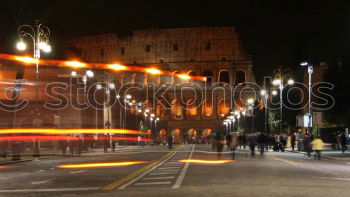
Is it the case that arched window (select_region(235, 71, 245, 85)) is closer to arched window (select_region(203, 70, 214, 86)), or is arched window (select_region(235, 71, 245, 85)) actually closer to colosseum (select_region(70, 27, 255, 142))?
colosseum (select_region(70, 27, 255, 142))

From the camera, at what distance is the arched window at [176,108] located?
15175 centimetres

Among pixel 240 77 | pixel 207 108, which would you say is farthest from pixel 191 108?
pixel 240 77

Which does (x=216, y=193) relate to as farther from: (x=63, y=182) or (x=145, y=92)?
(x=145, y=92)

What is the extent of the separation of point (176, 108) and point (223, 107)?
500 inches

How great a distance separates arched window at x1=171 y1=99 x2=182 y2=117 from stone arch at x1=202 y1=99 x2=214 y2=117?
6.49m

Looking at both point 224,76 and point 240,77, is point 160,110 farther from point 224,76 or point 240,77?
point 240,77

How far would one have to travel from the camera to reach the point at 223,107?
153 meters

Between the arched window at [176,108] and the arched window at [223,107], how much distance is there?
10803mm

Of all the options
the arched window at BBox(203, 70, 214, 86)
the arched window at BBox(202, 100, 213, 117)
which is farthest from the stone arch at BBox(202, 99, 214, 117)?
the arched window at BBox(203, 70, 214, 86)

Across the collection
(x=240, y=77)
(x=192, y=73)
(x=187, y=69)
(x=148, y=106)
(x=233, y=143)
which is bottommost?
(x=233, y=143)

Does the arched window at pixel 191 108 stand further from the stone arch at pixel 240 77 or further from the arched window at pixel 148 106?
the stone arch at pixel 240 77

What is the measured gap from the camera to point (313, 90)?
74.2 metres

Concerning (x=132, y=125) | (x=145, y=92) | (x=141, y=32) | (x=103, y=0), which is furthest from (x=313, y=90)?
(x=141, y=32)

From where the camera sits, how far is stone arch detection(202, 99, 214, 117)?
153 metres
